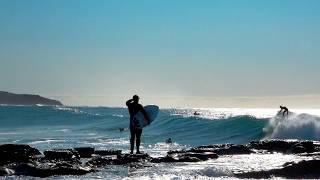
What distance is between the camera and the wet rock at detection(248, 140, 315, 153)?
74.3 ft

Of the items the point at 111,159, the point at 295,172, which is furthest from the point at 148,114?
the point at 295,172

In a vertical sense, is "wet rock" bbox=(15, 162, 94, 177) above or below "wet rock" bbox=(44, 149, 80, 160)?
below

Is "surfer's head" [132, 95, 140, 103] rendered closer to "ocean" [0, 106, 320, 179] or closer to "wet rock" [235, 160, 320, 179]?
"ocean" [0, 106, 320, 179]

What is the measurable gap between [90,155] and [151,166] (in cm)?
467

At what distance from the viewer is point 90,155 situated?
21.5 meters

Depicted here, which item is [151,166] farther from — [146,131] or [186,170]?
[146,131]

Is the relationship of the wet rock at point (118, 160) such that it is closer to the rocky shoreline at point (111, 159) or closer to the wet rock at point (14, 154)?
the rocky shoreline at point (111, 159)

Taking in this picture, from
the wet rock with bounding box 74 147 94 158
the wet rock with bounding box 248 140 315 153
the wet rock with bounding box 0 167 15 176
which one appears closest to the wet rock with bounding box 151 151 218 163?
the wet rock with bounding box 74 147 94 158

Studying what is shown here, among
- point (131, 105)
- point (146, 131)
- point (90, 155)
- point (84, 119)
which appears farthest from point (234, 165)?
point (84, 119)

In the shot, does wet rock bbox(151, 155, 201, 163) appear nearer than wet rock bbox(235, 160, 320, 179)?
No

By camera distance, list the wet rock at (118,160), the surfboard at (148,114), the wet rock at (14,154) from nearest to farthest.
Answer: the wet rock at (118,160) → the wet rock at (14,154) → the surfboard at (148,114)

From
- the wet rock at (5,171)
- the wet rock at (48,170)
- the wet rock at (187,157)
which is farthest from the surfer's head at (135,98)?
the wet rock at (5,171)

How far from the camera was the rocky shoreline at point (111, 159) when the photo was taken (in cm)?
1573

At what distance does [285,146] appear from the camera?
24.0 m
